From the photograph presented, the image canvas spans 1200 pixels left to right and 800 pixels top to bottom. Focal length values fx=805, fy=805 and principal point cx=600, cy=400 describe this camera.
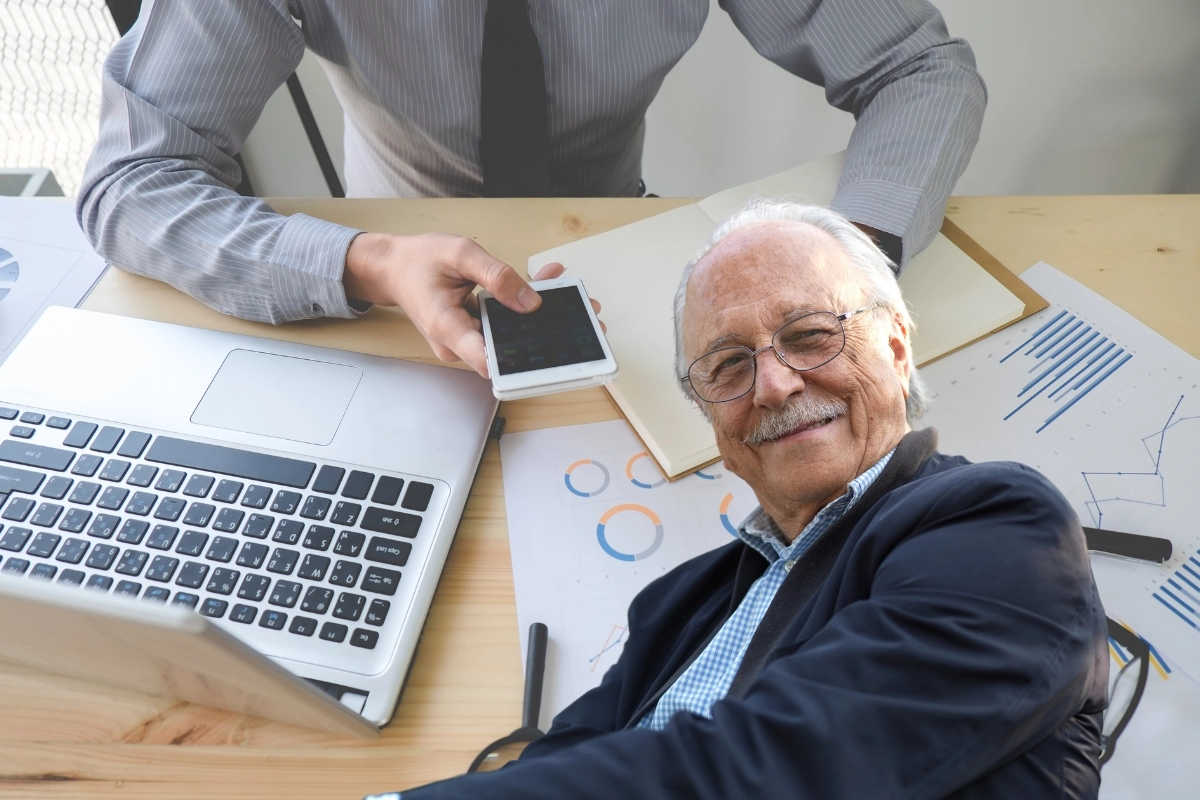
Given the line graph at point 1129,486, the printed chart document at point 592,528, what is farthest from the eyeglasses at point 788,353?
the line graph at point 1129,486

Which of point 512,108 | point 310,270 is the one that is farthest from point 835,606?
point 512,108

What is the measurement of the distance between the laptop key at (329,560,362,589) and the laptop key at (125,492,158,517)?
0.65ft

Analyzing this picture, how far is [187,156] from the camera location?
3.53 feet

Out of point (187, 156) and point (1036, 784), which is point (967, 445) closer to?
point (1036, 784)

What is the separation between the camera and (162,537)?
0.75m

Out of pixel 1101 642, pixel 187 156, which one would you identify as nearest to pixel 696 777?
pixel 1101 642

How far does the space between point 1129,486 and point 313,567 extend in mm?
842

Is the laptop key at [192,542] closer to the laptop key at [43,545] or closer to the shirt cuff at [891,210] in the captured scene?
the laptop key at [43,545]

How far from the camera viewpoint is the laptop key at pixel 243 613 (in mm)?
714

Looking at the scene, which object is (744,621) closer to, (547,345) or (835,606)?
(835,606)

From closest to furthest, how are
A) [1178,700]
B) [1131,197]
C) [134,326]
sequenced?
1. [1178,700]
2. [134,326]
3. [1131,197]

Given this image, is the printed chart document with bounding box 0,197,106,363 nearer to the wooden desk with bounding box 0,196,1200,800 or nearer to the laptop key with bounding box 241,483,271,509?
the wooden desk with bounding box 0,196,1200,800

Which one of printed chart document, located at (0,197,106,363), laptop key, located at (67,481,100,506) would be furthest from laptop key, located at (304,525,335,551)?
printed chart document, located at (0,197,106,363)

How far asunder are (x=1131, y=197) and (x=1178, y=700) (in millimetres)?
770
